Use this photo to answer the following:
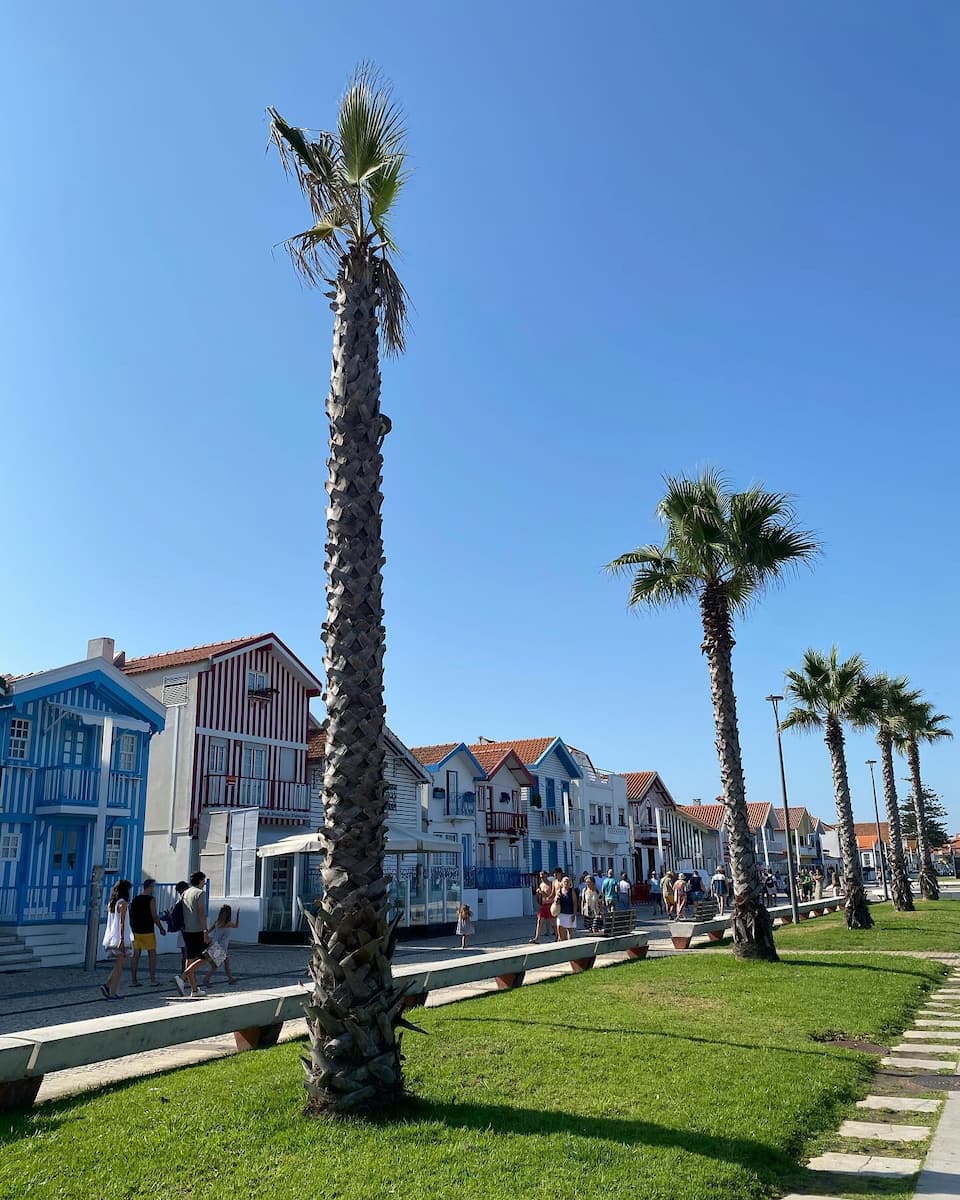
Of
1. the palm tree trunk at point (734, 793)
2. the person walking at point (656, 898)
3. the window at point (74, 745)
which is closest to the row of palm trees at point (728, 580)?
the palm tree trunk at point (734, 793)

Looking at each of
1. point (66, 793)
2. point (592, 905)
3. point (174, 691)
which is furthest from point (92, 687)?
point (592, 905)

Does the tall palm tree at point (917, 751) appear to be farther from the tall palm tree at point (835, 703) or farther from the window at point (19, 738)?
the window at point (19, 738)

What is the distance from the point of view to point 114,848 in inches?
936

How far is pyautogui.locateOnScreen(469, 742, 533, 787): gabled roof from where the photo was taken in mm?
42281

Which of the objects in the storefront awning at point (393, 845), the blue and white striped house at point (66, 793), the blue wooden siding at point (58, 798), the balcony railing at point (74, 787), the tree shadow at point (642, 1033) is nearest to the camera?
the tree shadow at point (642, 1033)

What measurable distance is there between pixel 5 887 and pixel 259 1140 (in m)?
17.3

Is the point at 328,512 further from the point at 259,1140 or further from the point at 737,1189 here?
the point at 737,1189

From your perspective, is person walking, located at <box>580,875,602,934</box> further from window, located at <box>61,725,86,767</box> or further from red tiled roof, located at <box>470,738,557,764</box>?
red tiled roof, located at <box>470,738,557,764</box>

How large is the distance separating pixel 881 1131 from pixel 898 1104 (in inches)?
35.3

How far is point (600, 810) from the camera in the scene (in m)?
52.5

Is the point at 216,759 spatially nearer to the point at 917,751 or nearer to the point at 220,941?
the point at 220,941

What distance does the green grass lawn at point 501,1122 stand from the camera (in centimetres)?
517

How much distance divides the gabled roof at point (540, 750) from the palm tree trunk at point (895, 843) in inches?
630

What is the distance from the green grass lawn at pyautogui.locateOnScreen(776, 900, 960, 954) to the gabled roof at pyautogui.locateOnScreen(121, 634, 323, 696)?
1644 cm
